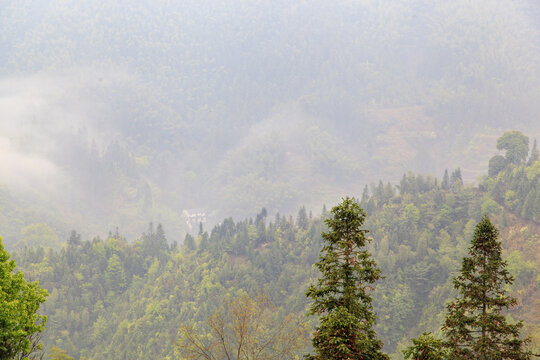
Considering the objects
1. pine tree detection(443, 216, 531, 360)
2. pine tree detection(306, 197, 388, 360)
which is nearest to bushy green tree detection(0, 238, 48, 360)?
pine tree detection(306, 197, 388, 360)

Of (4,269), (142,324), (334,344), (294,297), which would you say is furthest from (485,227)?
(142,324)

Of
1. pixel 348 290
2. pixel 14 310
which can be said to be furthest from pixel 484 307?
pixel 14 310

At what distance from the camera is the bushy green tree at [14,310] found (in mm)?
37688

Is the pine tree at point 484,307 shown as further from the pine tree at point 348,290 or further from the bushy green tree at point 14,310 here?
the bushy green tree at point 14,310

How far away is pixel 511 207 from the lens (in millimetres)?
190250

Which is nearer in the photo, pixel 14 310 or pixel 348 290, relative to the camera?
pixel 348 290

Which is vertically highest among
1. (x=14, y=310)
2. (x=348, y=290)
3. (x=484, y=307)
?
(x=484, y=307)

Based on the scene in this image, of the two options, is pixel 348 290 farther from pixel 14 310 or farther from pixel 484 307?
pixel 14 310

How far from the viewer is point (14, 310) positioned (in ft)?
124

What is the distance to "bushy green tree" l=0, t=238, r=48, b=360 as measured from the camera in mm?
37688

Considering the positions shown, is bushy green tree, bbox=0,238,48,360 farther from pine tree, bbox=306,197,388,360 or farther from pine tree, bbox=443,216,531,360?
pine tree, bbox=443,216,531,360

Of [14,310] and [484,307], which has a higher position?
[484,307]

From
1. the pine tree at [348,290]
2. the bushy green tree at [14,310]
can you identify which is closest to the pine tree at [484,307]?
the pine tree at [348,290]

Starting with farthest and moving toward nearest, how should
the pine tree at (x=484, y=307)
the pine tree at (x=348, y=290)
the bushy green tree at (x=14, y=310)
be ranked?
the pine tree at (x=484, y=307), the bushy green tree at (x=14, y=310), the pine tree at (x=348, y=290)
